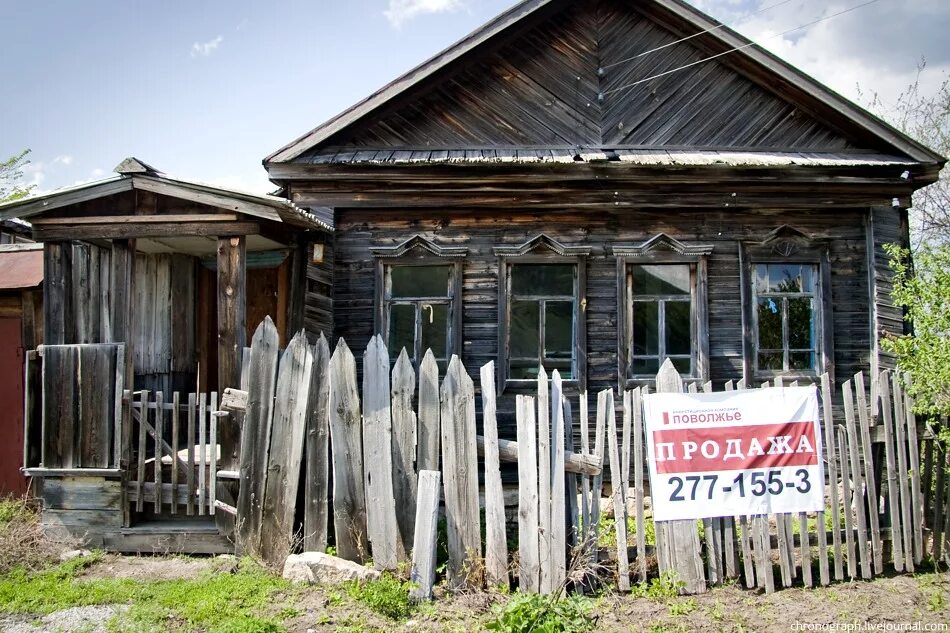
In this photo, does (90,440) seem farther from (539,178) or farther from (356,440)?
(539,178)

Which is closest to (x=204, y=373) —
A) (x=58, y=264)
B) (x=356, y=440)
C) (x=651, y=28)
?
(x=58, y=264)

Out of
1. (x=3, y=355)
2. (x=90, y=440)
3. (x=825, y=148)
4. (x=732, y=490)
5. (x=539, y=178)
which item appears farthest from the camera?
(x=825, y=148)

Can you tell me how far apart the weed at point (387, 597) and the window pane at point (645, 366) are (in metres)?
4.89

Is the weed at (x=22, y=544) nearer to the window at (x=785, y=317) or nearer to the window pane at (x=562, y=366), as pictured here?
the window pane at (x=562, y=366)

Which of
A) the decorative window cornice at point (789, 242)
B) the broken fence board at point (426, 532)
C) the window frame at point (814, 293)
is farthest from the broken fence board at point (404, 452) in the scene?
the decorative window cornice at point (789, 242)

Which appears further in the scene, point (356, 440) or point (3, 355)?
point (3, 355)

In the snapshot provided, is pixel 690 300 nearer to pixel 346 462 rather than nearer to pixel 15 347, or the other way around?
pixel 346 462

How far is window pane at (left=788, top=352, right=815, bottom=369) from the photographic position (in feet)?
28.3

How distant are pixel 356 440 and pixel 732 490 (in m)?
3.01

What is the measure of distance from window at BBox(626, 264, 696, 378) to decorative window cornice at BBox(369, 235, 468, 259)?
237cm

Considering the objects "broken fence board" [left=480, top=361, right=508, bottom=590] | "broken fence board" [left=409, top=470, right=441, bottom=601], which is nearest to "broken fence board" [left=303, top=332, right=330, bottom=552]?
"broken fence board" [left=409, top=470, right=441, bottom=601]

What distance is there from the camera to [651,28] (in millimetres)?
9328

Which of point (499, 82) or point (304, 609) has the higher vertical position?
point (499, 82)

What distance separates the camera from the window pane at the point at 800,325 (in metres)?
8.63
